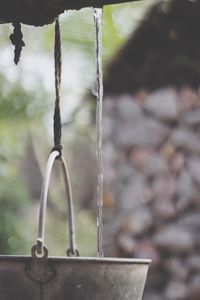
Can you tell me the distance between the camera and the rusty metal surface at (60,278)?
1233 mm

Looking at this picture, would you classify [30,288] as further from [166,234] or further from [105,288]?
[166,234]

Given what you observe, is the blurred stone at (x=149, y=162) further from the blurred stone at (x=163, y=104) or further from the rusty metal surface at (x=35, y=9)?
the rusty metal surface at (x=35, y=9)

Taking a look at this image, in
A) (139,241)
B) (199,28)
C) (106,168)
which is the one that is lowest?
(139,241)

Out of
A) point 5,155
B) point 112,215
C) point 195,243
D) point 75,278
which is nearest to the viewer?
point 75,278

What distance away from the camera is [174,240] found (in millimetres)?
3518

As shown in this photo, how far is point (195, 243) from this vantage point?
11.5 ft

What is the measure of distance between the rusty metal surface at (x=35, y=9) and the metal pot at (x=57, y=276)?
10.7 inches

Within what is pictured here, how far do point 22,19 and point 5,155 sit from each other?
2.98 m

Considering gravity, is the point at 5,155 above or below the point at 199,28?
below

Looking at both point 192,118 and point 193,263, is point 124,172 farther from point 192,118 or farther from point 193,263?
point 193,263

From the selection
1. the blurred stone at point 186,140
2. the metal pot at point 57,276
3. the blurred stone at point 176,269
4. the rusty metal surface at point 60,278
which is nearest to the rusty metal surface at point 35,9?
Result: the metal pot at point 57,276

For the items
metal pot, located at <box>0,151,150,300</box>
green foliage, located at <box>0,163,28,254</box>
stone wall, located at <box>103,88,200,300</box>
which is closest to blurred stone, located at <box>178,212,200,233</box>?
stone wall, located at <box>103,88,200,300</box>

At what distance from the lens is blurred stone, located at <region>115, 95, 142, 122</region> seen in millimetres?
3713

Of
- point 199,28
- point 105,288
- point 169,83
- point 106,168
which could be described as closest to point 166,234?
point 106,168
